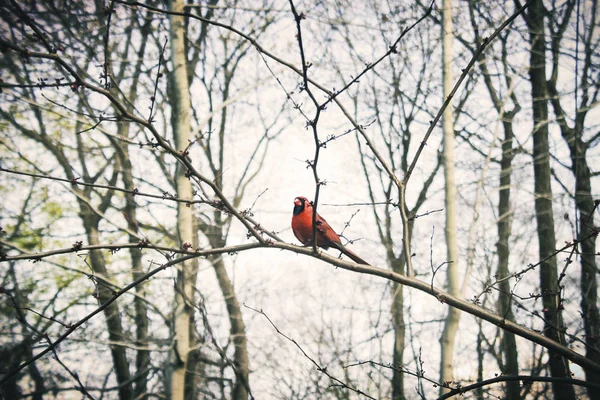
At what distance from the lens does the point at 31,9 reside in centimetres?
642

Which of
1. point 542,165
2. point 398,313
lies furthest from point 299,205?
point 398,313

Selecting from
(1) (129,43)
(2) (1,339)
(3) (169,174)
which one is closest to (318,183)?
(3) (169,174)

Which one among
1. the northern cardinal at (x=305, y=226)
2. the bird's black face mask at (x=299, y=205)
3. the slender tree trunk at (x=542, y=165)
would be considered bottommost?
the northern cardinal at (x=305, y=226)

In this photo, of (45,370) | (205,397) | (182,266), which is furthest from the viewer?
(45,370)

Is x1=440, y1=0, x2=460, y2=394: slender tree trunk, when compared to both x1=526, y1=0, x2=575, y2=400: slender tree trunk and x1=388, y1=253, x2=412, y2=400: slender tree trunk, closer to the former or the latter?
x1=526, y1=0, x2=575, y2=400: slender tree trunk

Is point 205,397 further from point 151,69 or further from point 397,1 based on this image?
point 397,1

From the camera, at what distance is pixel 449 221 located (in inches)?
199

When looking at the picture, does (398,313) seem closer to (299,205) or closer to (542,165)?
(542,165)

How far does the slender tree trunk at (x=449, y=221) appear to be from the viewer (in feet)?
15.2

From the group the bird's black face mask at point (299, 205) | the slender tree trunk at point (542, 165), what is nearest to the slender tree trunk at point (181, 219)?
the bird's black face mask at point (299, 205)

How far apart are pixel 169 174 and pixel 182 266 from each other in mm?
2486

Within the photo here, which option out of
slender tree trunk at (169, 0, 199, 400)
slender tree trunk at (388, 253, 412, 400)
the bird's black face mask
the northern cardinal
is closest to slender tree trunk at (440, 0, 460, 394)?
the northern cardinal

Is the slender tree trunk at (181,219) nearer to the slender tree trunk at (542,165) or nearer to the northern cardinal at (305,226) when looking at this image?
the northern cardinal at (305,226)

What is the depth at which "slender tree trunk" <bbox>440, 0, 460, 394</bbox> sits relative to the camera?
4645mm
